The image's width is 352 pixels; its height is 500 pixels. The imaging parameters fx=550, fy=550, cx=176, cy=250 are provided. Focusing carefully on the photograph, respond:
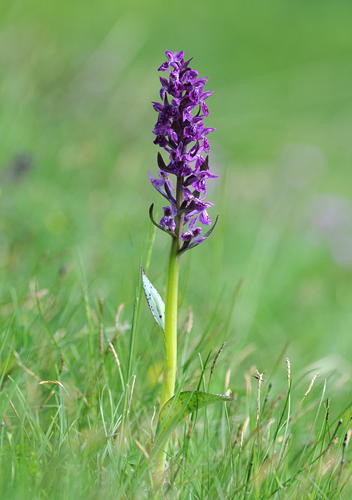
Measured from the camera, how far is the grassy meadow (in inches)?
60.4

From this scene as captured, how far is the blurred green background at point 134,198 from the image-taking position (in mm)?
3203

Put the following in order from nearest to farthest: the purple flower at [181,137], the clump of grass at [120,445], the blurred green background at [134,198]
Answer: the clump of grass at [120,445], the purple flower at [181,137], the blurred green background at [134,198]

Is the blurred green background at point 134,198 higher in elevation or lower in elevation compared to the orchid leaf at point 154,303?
higher

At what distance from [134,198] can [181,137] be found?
9.74 ft

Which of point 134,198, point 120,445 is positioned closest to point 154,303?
point 120,445

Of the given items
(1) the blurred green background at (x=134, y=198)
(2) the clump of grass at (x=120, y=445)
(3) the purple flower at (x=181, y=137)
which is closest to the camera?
(2) the clump of grass at (x=120, y=445)

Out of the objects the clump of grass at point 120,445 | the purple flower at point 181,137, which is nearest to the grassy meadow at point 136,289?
the clump of grass at point 120,445

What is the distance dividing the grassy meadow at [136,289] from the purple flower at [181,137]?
0.25m

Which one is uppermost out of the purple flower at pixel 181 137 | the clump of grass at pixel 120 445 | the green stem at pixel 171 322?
the purple flower at pixel 181 137

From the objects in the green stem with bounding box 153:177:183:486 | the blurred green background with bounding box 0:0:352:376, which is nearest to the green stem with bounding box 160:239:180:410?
the green stem with bounding box 153:177:183:486

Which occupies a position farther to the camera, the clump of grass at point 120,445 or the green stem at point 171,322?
the green stem at point 171,322

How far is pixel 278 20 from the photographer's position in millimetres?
14344

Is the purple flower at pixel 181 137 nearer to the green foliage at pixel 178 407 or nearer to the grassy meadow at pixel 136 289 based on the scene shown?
the grassy meadow at pixel 136 289

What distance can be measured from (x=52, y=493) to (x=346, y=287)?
4.35 m
